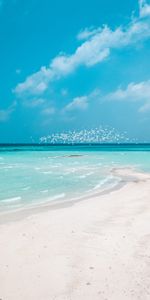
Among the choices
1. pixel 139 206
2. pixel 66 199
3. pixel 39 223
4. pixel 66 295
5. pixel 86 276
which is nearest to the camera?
pixel 66 295

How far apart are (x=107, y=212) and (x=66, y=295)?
712 centimetres

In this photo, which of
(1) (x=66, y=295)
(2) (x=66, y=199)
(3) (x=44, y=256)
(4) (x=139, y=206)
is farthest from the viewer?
(2) (x=66, y=199)

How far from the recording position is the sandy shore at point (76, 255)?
5.93 metres

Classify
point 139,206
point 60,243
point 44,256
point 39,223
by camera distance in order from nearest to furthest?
point 44,256
point 60,243
point 39,223
point 139,206

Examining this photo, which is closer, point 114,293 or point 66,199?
point 114,293

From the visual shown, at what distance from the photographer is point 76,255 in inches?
301

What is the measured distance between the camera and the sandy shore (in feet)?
19.5

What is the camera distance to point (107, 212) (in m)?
12.7

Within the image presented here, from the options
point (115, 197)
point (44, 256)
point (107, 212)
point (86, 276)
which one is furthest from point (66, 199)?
point (86, 276)

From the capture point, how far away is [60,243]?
859cm

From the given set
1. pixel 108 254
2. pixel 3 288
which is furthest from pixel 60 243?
pixel 3 288

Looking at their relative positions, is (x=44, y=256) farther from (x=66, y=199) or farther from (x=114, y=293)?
(x=66, y=199)

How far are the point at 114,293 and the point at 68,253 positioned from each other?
2.21 meters

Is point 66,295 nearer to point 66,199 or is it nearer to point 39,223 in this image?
point 39,223
